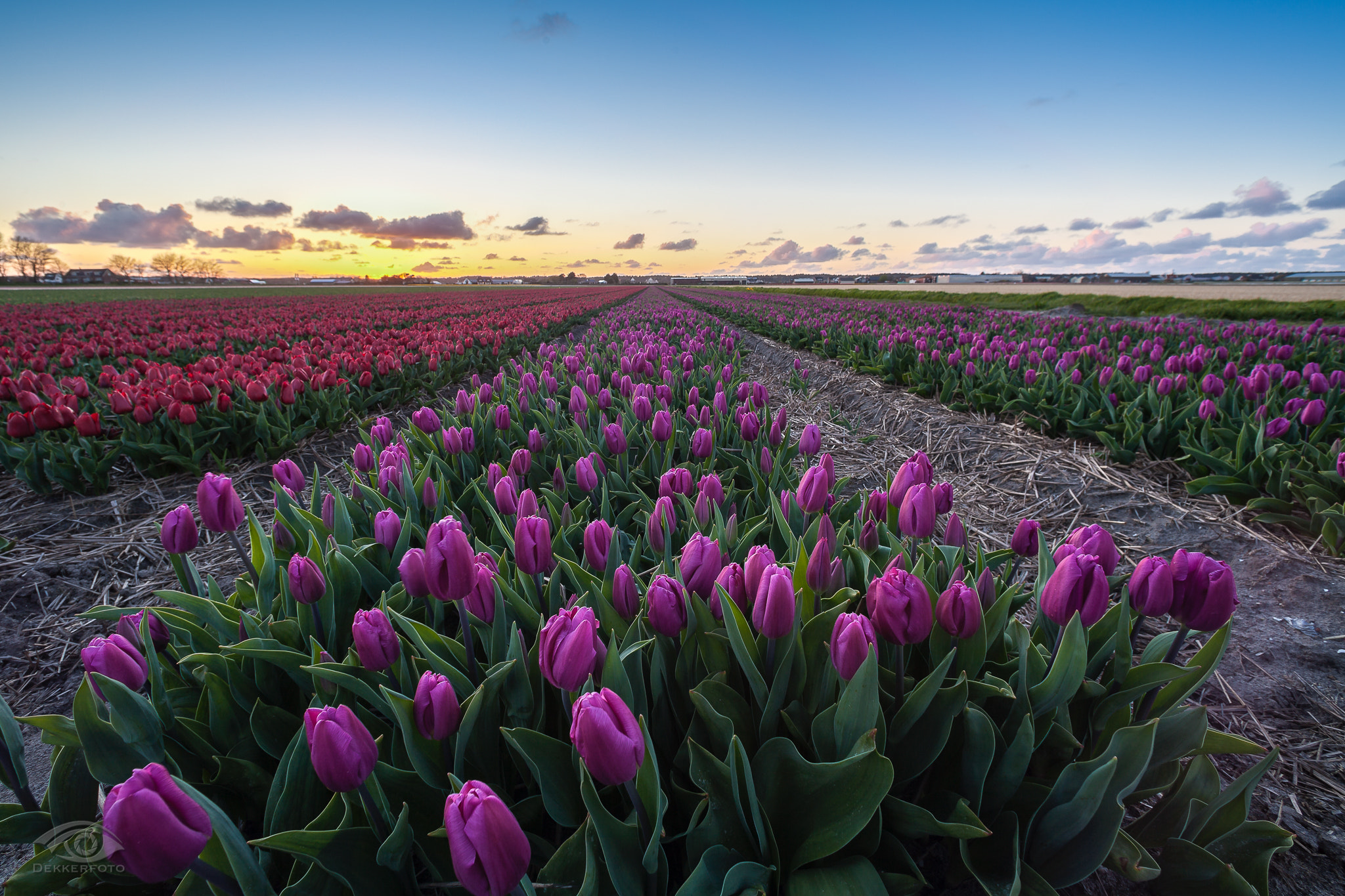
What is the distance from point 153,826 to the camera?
31.4 inches

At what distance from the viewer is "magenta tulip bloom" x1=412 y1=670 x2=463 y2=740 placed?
1.09m

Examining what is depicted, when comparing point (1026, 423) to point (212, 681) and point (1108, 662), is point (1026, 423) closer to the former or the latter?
point (1108, 662)

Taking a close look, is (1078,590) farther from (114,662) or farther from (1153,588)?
(114,662)

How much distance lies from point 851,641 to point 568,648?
550 millimetres

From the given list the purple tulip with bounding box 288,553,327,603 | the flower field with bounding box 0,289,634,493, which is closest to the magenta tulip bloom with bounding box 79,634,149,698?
the purple tulip with bounding box 288,553,327,603

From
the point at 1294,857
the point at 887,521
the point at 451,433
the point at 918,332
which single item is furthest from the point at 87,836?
the point at 918,332

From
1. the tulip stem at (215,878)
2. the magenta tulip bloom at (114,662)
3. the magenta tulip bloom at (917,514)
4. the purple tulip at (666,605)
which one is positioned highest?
the magenta tulip bloom at (917,514)

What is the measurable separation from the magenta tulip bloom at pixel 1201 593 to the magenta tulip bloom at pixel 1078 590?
0.18 meters

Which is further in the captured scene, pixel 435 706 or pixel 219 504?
pixel 219 504

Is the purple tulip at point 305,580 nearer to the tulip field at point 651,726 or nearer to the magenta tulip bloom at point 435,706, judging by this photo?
the tulip field at point 651,726

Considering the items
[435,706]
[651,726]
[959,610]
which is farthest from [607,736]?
[959,610]

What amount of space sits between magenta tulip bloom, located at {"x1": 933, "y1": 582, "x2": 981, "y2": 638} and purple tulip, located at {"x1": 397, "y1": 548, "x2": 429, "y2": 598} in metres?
1.17

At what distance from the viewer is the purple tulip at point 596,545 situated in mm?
1680

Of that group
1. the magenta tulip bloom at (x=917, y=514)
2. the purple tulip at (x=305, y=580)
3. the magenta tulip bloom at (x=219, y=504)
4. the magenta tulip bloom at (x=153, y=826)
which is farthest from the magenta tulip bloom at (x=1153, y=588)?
the magenta tulip bloom at (x=219, y=504)
